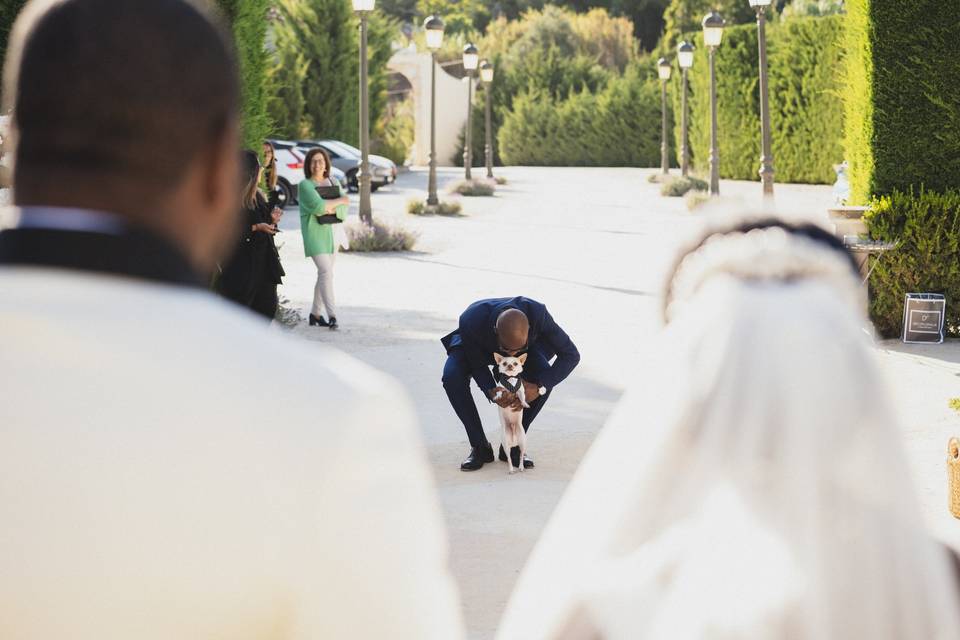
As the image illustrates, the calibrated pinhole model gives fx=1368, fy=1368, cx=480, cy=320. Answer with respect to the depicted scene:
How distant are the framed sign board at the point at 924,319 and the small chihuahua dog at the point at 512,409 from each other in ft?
16.9

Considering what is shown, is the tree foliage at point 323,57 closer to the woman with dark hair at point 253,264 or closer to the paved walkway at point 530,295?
the paved walkway at point 530,295

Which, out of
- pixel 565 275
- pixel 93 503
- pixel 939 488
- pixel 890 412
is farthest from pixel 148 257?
pixel 565 275

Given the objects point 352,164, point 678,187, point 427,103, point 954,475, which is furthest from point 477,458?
point 427,103

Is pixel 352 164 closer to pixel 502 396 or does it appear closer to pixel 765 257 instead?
pixel 502 396

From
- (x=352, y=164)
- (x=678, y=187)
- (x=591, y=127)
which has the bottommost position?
(x=678, y=187)

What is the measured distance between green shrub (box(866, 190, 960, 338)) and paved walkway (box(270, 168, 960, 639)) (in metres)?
0.56

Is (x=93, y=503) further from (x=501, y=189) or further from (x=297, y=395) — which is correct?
(x=501, y=189)

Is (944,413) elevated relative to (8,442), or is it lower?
lower

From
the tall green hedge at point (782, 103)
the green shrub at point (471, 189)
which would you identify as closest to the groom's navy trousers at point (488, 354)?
the green shrub at point (471, 189)

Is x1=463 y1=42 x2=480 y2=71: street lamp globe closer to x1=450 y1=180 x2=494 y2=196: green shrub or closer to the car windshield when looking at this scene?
x1=450 y1=180 x2=494 y2=196: green shrub

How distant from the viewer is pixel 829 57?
35.4m

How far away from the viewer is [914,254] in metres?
11.0

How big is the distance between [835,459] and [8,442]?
100 centimetres

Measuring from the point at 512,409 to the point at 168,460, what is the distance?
18.2 ft
